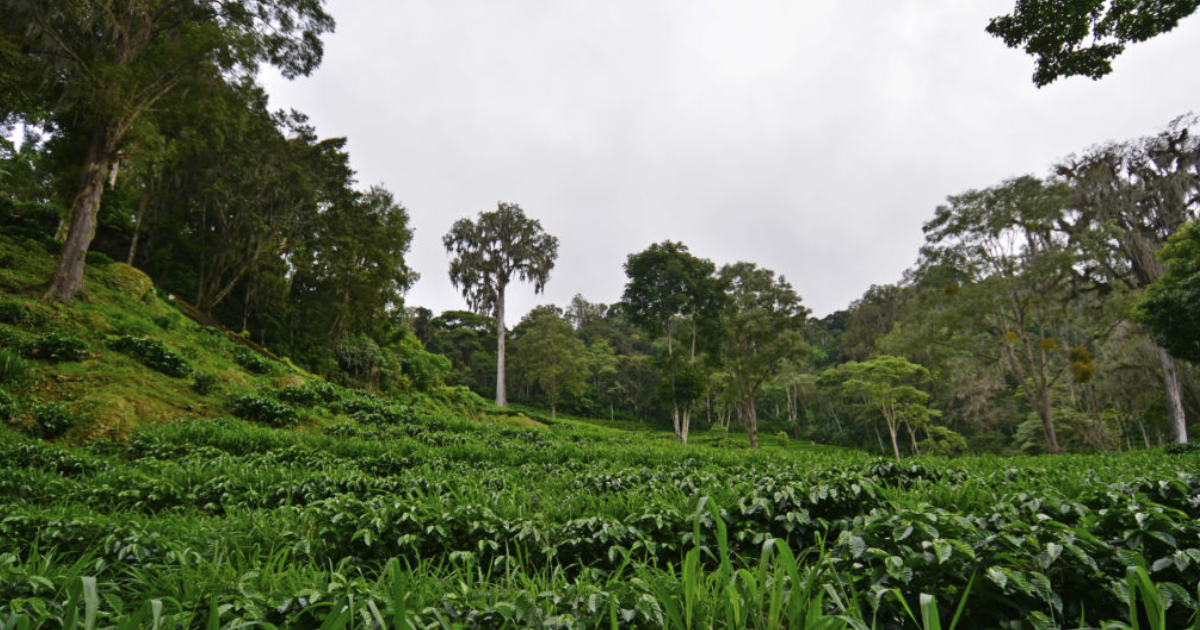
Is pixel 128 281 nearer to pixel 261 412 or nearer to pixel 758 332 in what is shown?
pixel 261 412

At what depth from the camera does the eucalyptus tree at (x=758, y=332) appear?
24.3 metres

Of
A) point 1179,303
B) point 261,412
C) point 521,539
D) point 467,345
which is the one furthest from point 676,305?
point 467,345

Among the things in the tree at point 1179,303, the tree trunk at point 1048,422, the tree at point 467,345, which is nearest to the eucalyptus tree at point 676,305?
the tree trunk at point 1048,422

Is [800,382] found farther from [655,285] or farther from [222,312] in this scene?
[222,312]

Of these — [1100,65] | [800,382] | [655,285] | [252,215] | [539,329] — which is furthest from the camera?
[800,382]

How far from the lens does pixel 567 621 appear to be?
1.60 meters

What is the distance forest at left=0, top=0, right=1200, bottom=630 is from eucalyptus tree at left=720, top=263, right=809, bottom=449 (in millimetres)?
217

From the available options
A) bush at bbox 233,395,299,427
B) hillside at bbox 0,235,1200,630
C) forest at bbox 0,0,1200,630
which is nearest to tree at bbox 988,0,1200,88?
forest at bbox 0,0,1200,630

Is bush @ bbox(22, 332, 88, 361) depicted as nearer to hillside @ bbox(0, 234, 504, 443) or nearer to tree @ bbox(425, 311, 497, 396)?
hillside @ bbox(0, 234, 504, 443)

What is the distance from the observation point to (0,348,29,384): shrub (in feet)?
20.9

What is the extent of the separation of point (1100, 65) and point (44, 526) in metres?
9.91

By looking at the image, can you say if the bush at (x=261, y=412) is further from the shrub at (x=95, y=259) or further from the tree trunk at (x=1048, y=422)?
the tree trunk at (x=1048, y=422)

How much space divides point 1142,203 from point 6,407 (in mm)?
34379

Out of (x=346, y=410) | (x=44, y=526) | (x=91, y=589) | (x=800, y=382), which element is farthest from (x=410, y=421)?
(x=800, y=382)
